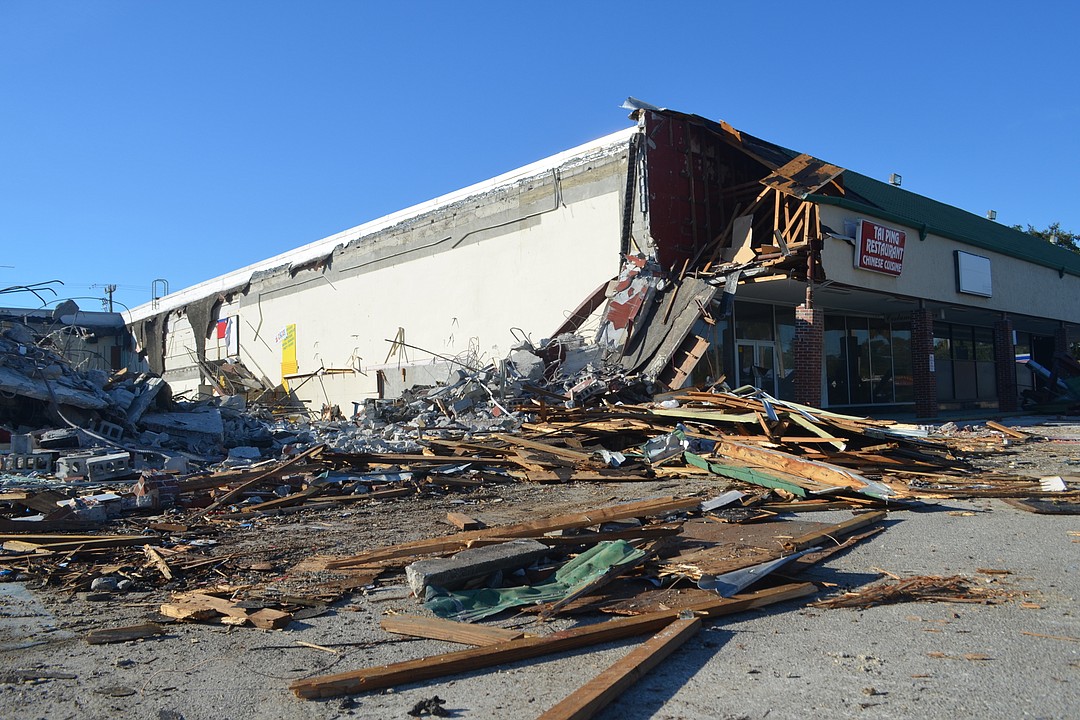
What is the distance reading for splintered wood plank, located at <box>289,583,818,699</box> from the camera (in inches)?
137

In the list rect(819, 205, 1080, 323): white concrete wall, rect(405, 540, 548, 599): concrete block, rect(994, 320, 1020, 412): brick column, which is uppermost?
rect(819, 205, 1080, 323): white concrete wall

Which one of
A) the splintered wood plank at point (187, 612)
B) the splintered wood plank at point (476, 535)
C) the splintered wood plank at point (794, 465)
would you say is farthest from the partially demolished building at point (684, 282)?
the splintered wood plank at point (187, 612)

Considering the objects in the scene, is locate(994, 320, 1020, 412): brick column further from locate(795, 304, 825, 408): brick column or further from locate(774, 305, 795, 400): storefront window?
locate(795, 304, 825, 408): brick column

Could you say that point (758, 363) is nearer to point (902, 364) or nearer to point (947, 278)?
point (947, 278)

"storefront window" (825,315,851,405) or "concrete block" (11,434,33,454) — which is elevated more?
"storefront window" (825,315,851,405)

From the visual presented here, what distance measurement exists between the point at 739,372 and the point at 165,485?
14402 millimetres

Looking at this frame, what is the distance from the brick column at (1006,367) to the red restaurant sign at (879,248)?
7.93 metres

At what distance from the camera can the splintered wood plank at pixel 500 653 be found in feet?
11.4

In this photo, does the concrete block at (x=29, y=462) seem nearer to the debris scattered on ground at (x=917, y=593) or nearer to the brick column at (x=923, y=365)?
the debris scattered on ground at (x=917, y=593)

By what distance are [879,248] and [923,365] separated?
14.5 ft

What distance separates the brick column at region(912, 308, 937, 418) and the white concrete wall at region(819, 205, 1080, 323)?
72 cm

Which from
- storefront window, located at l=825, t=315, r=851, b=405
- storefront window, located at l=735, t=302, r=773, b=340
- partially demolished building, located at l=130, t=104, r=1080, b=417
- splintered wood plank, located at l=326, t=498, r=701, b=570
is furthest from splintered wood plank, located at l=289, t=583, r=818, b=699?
storefront window, located at l=825, t=315, r=851, b=405

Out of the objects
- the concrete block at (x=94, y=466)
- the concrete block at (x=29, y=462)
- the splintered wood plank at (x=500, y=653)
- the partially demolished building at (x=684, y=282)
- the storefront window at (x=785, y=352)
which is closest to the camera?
the splintered wood plank at (x=500, y=653)

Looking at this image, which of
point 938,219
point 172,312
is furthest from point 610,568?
point 172,312
